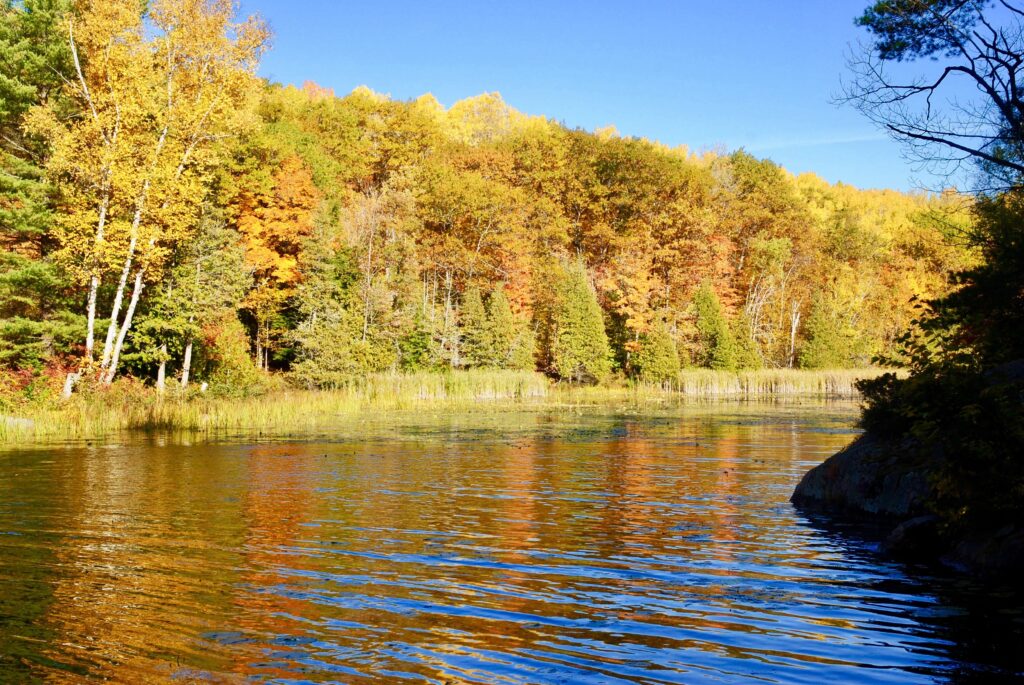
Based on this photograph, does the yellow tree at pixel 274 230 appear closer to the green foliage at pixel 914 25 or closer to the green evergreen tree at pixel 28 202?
the green evergreen tree at pixel 28 202

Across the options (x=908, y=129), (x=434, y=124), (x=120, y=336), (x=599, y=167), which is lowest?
Answer: (x=120, y=336)

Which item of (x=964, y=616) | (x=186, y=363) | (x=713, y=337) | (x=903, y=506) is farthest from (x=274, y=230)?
(x=964, y=616)

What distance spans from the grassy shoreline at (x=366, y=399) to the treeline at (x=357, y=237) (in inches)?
88.7

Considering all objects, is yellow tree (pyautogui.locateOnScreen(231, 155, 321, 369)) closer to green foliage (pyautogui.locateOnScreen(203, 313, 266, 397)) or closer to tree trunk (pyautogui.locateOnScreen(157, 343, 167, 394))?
green foliage (pyautogui.locateOnScreen(203, 313, 266, 397))

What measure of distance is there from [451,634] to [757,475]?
1088 cm

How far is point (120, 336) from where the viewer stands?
1085 inches

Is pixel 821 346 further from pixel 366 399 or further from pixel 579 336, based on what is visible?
pixel 366 399

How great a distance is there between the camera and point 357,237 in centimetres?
4631

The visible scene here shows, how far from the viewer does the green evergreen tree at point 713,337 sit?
5462cm

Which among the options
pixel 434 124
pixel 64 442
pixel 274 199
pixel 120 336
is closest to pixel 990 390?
pixel 64 442

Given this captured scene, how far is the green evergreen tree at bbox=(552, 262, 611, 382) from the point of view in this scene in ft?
163

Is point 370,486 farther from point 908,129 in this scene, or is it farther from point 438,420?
point 438,420

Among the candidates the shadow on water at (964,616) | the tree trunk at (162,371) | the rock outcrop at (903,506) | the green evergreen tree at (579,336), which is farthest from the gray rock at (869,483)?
the green evergreen tree at (579,336)

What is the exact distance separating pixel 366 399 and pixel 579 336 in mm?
19264
